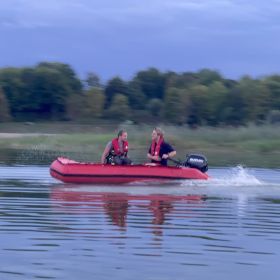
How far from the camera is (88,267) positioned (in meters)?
9.66

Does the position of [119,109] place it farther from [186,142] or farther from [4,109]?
[186,142]

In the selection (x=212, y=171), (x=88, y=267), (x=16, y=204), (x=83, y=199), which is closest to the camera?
(x=88, y=267)

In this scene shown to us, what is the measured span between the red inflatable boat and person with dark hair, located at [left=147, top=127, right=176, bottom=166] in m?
0.42

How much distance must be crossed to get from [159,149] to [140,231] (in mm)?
7468

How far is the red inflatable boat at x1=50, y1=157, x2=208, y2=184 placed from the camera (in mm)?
18750

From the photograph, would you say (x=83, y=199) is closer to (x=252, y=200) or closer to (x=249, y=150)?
(x=252, y=200)

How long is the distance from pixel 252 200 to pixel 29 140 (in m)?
27.5

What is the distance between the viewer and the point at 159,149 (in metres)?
19.5

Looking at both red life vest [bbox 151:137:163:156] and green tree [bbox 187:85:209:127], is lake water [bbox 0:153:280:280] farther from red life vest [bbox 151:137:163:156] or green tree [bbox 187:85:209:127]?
green tree [bbox 187:85:209:127]

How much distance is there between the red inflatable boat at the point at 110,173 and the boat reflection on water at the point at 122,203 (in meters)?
0.26

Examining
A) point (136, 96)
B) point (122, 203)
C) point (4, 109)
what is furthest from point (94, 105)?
point (122, 203)

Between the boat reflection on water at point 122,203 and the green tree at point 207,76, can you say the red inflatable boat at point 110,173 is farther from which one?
the green tree at point 207,76

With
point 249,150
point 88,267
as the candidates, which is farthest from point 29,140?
point 88,267

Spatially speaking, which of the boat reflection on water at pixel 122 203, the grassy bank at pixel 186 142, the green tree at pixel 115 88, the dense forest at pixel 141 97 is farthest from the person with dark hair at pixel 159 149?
the green tree at pixel 115 88
